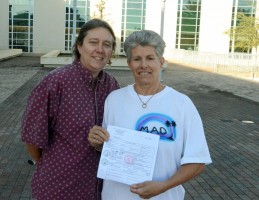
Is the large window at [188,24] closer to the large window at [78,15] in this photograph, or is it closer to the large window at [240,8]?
the large window at [240,8]

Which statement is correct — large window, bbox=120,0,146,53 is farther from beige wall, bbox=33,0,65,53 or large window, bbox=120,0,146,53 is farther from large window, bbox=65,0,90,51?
beige wall, bbox=33,0,65,53

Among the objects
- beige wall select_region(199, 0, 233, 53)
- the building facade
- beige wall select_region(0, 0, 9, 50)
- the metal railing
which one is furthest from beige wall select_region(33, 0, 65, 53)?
beige wall select_region(199, 0, 233, 53)

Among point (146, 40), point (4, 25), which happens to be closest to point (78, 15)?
point (4, 25)

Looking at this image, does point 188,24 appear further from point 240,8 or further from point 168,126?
point 168,126

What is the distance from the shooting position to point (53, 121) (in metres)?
2.06

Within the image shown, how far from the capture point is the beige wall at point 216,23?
131 feet

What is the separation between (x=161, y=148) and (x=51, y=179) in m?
0.66

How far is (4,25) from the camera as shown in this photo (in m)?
40.8

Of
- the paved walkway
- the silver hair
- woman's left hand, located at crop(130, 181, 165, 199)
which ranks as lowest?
the paved walkway

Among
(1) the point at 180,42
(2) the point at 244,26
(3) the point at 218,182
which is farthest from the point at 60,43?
(3) the point at 218,182

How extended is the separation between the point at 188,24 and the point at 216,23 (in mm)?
2966

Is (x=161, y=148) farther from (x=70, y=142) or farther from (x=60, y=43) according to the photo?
(x=60, y=43)

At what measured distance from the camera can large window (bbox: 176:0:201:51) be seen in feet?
134


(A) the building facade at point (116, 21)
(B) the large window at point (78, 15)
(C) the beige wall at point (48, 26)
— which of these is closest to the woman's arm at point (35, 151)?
(A) the building facade at point (116, 21)
